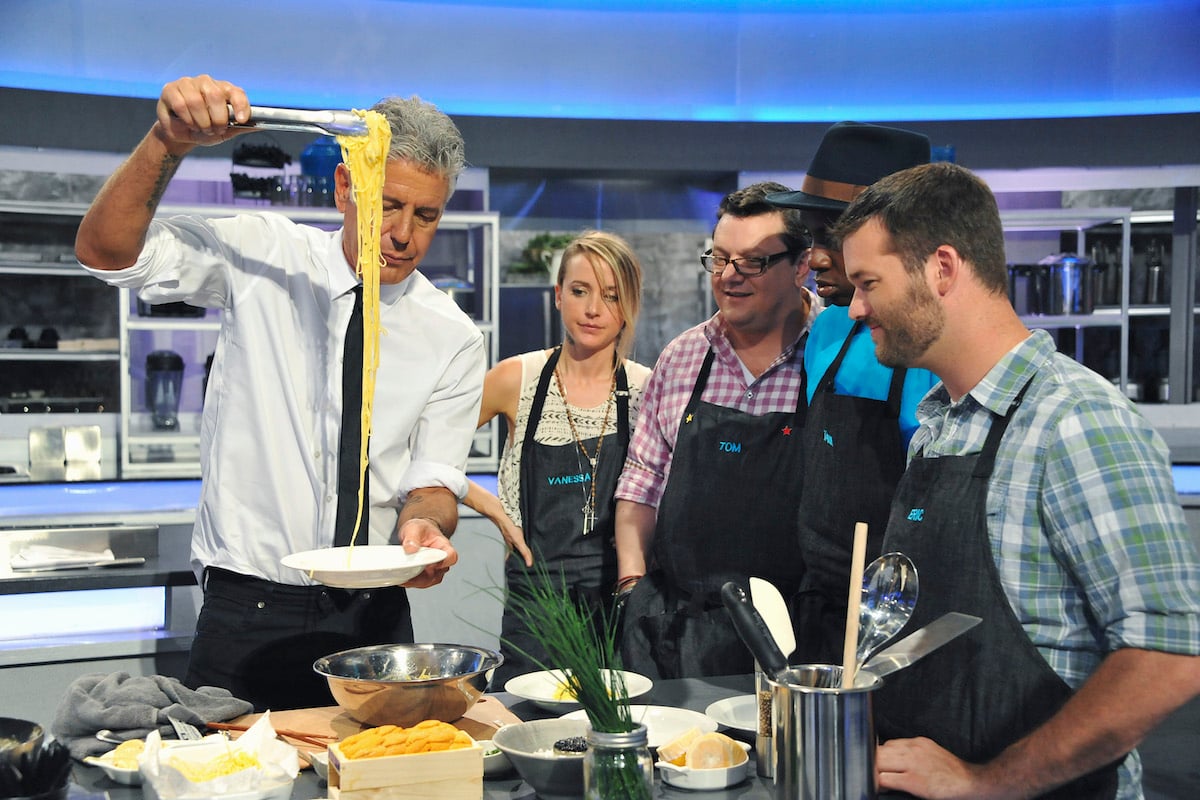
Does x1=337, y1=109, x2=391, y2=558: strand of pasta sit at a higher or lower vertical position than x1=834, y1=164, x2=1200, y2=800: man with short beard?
higher

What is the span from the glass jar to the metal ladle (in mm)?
367

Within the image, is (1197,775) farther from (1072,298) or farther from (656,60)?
(656,60)

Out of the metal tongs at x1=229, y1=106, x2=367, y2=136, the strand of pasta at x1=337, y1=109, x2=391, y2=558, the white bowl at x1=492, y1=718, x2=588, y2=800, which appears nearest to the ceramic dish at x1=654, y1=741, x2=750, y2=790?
A: the white bowl at x1=492, y1=718, x2=588, y2=800

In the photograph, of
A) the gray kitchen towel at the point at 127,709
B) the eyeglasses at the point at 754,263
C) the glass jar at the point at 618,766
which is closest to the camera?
the glass jar at the point at 618,766

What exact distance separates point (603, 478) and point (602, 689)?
1.95m

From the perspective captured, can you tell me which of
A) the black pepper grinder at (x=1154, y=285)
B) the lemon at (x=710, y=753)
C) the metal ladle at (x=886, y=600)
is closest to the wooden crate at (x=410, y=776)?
the lemon at (x=710, y=753)

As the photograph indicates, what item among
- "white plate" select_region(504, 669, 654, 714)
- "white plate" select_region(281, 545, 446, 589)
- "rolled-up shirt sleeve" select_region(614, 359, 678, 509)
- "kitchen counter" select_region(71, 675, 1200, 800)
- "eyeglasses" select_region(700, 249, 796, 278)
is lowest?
"kitchen counter" select_region(71, 675, 1200, 800)

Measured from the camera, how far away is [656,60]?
6.41 meters

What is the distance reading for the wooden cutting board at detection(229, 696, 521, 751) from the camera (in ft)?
5.52

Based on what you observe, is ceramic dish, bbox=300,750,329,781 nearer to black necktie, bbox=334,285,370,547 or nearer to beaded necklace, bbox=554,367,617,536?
black necktie, bbox=334,285,370,547

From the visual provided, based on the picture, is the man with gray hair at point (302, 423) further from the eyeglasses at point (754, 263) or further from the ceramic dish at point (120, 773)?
the eyeglasses at point (754, 263)

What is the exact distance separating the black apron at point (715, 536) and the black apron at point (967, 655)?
89 centimetres

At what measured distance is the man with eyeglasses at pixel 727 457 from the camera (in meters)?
2.60

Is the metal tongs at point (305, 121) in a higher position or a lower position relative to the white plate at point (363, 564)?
higher
